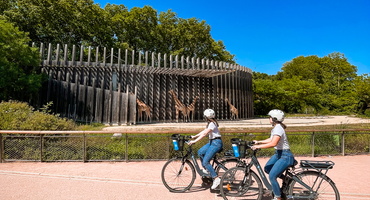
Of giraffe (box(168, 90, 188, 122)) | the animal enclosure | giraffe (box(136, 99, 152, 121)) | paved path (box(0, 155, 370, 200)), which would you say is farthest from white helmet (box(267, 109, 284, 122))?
giraffe (box(168, 90, 188, 122))

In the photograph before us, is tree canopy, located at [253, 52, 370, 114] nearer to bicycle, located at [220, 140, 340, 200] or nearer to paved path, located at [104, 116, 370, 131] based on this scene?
paved path, located at [104, 116, 370, 131]

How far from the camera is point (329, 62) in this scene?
183ft

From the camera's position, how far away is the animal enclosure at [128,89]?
634 inches

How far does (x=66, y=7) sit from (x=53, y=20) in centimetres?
217

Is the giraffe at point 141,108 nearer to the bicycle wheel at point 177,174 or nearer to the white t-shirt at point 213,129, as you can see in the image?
the bicycle wheel at point 177,174

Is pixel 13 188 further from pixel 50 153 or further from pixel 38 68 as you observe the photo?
pixel 38 68

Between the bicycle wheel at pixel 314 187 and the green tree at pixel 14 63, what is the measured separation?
14104mm

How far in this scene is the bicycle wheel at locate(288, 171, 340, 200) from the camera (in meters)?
3.88

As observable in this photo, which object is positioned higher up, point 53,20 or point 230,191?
point 53,20

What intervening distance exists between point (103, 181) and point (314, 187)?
14.2 feet

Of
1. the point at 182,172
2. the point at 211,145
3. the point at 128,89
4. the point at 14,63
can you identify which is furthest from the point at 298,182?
the point at 14,63

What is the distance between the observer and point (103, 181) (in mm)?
5641

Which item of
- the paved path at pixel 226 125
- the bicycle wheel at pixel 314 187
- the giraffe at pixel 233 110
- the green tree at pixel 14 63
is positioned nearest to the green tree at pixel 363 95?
the paved path at pixel 226 125

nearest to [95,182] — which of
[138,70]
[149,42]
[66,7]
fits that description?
[138,70]
